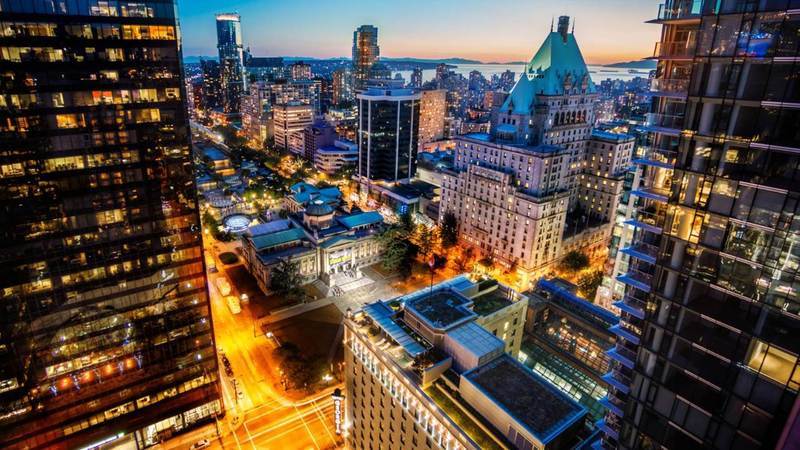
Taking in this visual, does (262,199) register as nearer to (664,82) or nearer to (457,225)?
(457,225)

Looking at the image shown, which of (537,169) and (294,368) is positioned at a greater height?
(537,169)

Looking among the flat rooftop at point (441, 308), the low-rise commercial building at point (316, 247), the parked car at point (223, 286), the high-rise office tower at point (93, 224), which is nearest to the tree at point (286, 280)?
the low-rise commercial building at point (316, 247)

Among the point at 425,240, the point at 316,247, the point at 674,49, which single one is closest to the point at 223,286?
the point at 316,247

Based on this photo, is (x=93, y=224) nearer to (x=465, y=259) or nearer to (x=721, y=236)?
(x=721, y=236)

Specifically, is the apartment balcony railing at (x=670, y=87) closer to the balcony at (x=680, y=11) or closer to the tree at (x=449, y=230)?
the balcony at (x=680, y=11)

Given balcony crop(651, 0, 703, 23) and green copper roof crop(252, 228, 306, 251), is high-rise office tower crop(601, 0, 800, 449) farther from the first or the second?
green copper roof crop(252, 228, 306, 251)

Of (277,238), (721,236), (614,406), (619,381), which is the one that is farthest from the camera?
(277,238)
